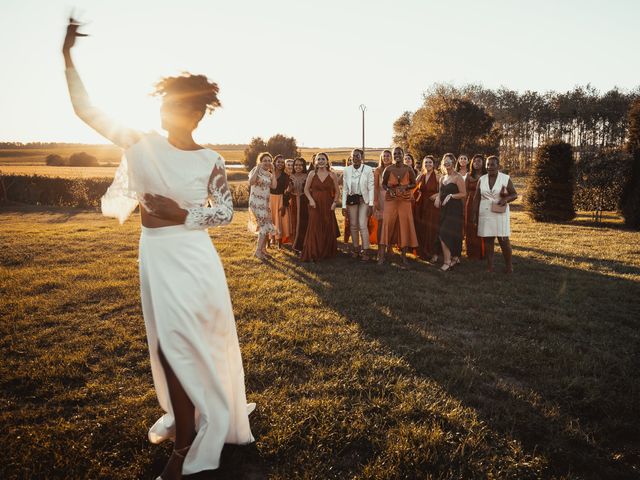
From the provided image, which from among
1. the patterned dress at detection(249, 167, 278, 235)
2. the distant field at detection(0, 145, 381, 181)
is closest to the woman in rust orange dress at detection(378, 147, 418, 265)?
the patterned dress at detection(249, 167, 278, 235)

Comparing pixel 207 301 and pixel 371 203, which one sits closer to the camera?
pixel 207 301

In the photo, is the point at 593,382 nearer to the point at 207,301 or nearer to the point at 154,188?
the point at 207,301

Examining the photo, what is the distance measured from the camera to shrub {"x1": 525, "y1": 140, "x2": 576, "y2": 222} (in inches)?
626

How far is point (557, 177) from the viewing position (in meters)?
16.0

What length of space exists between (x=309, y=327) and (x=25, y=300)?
4666mm

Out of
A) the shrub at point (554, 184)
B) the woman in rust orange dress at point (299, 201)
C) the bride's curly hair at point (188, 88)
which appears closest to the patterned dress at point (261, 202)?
the woman in rust orange dress at point (299, 201)

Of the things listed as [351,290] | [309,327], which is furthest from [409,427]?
[351,290]

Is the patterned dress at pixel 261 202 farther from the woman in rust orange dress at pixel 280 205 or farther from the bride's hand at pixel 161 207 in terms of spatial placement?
the bride's hand at pixel 161 207

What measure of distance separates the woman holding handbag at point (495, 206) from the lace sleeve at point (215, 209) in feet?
21.8

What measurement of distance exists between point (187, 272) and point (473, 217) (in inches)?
339

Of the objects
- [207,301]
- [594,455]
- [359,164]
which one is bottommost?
[594,455]

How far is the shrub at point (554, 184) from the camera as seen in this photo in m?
15.9

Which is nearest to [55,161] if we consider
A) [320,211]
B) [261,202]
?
[261,202]

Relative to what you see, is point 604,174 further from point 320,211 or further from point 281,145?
point 281,145
